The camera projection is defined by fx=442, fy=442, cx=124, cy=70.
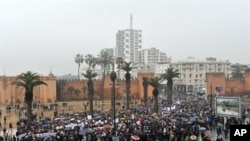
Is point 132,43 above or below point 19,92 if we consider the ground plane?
above

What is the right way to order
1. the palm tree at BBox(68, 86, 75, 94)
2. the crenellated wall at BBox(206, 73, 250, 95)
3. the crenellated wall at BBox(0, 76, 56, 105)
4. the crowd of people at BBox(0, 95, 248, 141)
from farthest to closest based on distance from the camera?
1. the palm tree at BBox(68, 86, 75, 94)
2. the crenellated wall at BBox(206, 73, 250, 95)
3. the crenellated wall at BBox(0, 76, 56, 105)
4. the crowd of people at BBox(0, 95, 248, 141)

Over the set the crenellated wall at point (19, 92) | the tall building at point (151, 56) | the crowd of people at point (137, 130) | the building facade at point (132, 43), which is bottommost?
the crowd of people at point (137, 130)

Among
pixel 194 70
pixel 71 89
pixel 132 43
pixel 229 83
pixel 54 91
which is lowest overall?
pixel 54 91

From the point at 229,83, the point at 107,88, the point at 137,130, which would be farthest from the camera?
the point at 107,88

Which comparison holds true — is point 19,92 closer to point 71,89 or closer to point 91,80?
point 71,89

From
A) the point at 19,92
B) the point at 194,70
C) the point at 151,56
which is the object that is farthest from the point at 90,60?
the point at 151,56

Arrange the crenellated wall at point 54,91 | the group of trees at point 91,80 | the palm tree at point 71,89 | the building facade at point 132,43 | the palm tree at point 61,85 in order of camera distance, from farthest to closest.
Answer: the building facade at point 132,43 → the palm tree at point 71,89 → the palm tree at point 61,85 → the crenellated wall at point 54,91 → the group of trees at point 91,80

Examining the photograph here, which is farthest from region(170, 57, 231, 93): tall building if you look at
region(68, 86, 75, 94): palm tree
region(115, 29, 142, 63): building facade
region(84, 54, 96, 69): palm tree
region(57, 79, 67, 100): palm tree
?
region(115, 29, 142, 63): building facade

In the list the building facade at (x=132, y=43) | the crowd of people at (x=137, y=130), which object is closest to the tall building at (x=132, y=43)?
the building facade at (x=132, y=43)

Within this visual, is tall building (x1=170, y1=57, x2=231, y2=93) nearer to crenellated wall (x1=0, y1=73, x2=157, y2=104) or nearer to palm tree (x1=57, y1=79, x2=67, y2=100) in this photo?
crenellated wall (x1=0, y1=73, x2=157, y2=104)

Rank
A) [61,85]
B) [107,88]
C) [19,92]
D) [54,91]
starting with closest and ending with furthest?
[19,92] < [54,91] < [61,85] < [107,88]

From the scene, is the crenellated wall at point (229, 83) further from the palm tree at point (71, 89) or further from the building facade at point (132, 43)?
the building facade at point (132, 43)

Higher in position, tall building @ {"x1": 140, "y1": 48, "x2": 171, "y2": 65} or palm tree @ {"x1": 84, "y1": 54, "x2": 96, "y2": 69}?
tall building @ {"x1": 140, "y1": 48, "x2": 171, "y2": 65}

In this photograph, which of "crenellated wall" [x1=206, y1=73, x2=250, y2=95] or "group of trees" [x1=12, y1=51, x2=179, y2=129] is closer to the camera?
"group of trees" [x1=12, y1=51, x2=179, y2=129]
